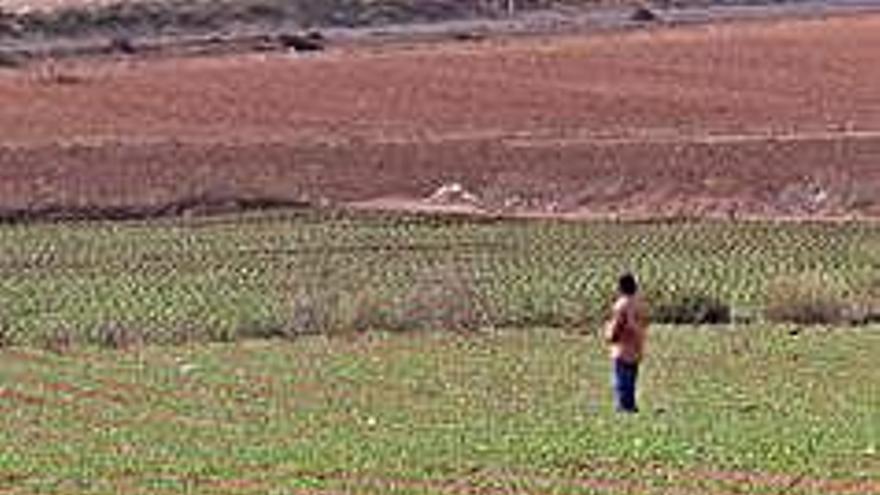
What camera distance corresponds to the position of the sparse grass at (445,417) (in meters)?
23.6

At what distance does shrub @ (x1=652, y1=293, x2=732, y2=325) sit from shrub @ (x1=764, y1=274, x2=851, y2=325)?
64cm

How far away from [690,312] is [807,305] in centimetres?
152

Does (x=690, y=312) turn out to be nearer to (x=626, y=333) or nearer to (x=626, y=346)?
(x=626, y=333)

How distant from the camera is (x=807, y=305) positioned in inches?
1633


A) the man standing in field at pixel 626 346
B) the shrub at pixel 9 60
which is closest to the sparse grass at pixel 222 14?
the shrub at pixel 9 60

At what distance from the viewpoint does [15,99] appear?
244ft

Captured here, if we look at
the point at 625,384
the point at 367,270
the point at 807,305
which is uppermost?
the point at 625,384

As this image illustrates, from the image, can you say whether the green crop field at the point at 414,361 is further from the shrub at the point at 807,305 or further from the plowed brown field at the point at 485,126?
the plowed brown field at the point at 485,126

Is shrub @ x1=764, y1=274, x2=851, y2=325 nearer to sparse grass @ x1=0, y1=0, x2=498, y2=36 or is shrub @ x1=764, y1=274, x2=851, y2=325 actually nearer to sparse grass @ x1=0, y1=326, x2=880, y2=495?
sparse grass @ x1=0, y1=326, x2=880, y2=495

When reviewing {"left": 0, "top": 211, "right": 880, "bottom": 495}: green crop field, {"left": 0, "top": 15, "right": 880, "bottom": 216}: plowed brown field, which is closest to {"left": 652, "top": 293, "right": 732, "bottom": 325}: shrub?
{"left": 0, "top": 211, "right": 880, "bottom": 495}: green crop field

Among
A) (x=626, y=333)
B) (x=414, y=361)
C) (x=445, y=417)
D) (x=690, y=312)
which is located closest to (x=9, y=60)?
(x=690, y=312)

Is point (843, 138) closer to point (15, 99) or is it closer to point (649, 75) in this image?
point (649, 75)

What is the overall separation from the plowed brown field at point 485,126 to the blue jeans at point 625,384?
29.3 m

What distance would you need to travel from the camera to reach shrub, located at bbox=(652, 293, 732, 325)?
1646 inches
